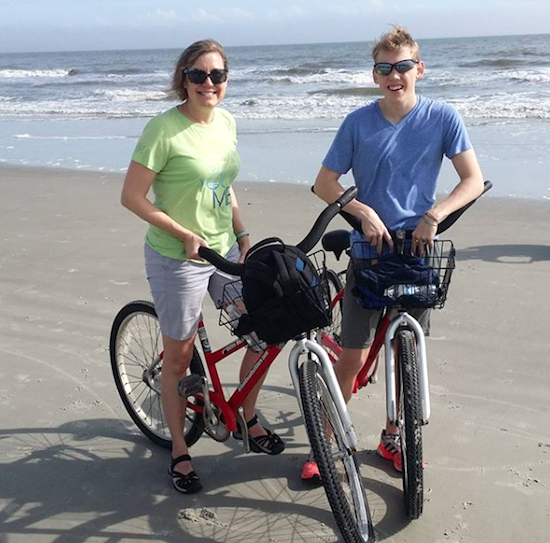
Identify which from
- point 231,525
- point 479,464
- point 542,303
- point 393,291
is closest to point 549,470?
point 479,464

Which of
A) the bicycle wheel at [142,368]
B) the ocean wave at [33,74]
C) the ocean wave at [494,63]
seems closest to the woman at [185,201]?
the bicycle wheel at [142,368]

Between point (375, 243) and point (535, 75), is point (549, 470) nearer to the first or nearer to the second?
point (375, 243)

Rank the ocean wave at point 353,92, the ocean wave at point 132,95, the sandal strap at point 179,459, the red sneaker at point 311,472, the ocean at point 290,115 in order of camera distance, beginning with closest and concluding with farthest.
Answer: the red sneaker at point 311,472 < the sandal strap at point 179,459 < the ocean at point 290,115 < the ocean wave at point 353,92 < the ocean wave at point 132,95

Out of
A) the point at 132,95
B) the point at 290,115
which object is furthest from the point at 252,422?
the point at 132,95

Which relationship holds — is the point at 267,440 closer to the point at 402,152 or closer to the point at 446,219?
the point at 446,219

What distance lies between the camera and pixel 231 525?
3100mm

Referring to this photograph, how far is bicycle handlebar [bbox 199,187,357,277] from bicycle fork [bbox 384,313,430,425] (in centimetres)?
51

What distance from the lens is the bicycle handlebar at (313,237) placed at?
2.77 metres

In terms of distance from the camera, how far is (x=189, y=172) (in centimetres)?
306

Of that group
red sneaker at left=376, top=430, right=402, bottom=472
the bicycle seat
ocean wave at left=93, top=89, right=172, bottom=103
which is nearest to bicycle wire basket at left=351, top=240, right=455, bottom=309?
the bicycle seat

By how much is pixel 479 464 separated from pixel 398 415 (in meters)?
0.68

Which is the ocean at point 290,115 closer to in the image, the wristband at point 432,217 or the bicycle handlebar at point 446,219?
the bicycle handlebar at point 446,219

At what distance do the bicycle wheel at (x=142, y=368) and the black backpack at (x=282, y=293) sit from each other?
0.95m

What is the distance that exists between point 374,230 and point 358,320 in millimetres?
498
